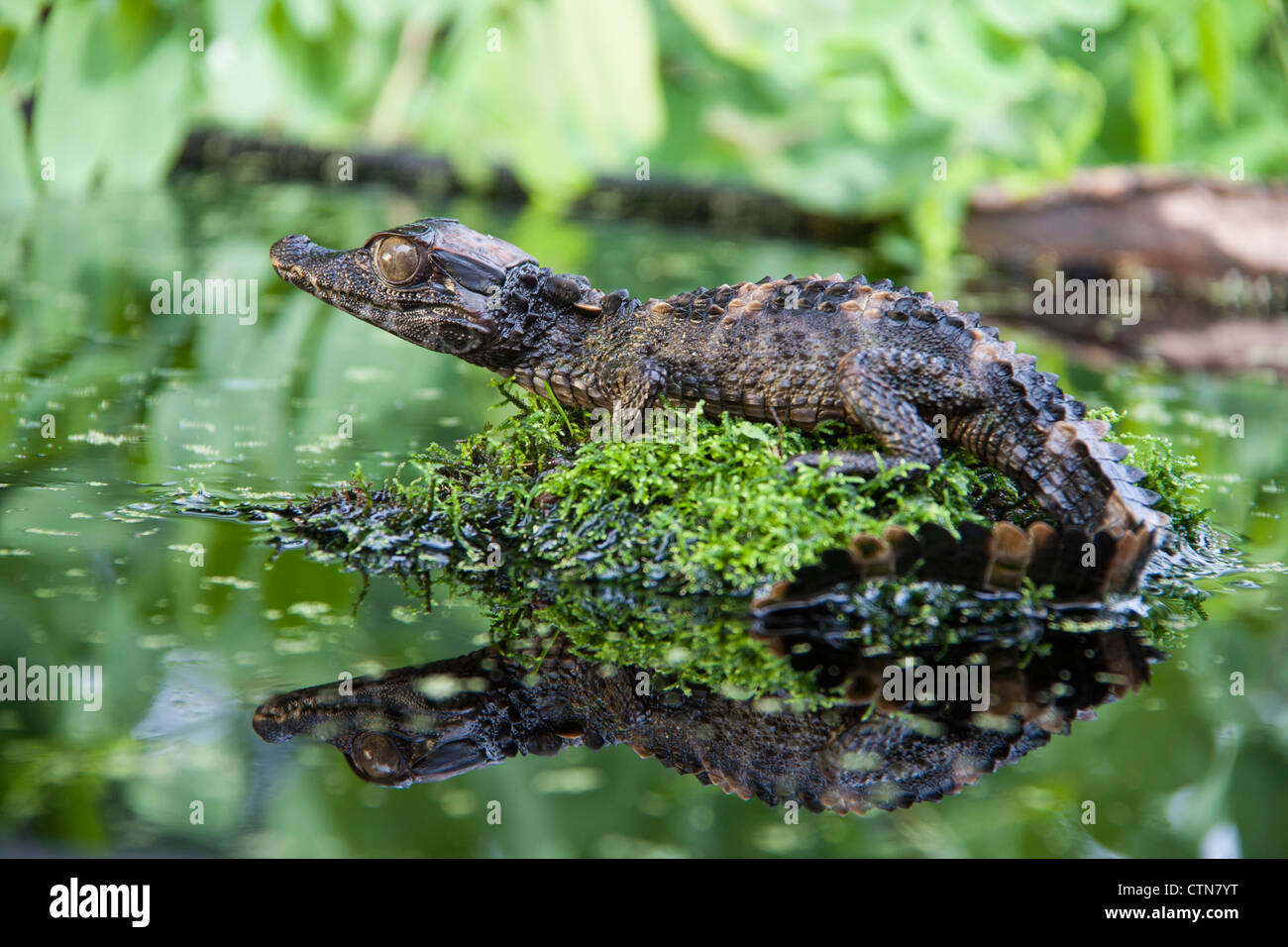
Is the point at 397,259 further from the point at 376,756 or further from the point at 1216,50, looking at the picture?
the point at 1216,50

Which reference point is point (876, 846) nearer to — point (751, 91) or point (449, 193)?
point (751, 91)

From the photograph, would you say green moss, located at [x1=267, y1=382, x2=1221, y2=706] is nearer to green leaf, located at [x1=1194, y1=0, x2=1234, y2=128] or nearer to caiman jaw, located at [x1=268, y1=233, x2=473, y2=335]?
caiman jaw, located at [x1=268, y1=233, x2=473, y2=335]

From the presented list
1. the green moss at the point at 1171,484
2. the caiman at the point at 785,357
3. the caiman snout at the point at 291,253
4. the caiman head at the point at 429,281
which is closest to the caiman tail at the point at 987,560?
the caiman at the point at 785,357

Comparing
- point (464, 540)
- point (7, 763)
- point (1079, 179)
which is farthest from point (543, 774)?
point (1079, 179)

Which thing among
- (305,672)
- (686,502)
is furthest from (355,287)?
(305,672)

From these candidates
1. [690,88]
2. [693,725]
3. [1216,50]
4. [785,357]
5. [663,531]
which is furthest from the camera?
[690,88]

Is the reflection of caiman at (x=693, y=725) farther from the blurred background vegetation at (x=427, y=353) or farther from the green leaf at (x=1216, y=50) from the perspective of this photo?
the green leaf at (x=1216, y=50)

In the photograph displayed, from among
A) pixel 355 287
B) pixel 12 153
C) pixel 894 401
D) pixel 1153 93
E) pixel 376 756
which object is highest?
pixel 1153 93
